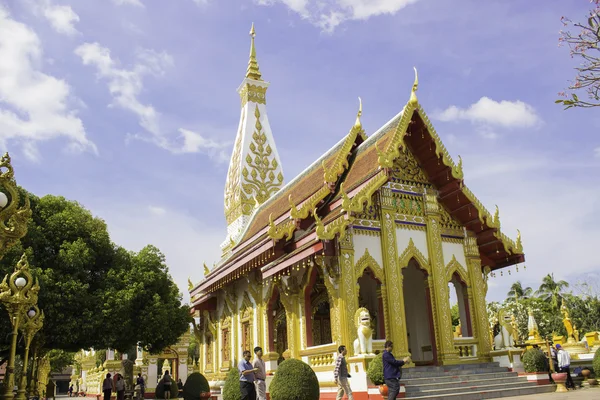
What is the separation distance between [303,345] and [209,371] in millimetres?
7418

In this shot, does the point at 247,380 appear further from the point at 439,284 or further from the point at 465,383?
the point at 439,284

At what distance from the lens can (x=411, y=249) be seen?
1279 cm

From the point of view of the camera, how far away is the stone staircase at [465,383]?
34.1 ft

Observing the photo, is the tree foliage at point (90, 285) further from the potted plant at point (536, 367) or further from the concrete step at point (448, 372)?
the potted plant at point (536, 367)

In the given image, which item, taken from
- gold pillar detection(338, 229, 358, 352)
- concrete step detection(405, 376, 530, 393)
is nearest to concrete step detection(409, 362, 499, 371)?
concrete step detection(405, 376, 530, 393)

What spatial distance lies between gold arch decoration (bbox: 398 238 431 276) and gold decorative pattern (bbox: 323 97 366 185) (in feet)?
7.57

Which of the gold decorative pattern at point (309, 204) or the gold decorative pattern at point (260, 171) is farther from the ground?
the gold decorative pattern at point (260, 171)

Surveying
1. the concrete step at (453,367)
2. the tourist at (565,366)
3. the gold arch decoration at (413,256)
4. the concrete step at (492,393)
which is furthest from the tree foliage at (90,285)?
the tourist at (565,366)

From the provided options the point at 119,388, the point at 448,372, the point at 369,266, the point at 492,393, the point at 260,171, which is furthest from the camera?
the point at 260,171

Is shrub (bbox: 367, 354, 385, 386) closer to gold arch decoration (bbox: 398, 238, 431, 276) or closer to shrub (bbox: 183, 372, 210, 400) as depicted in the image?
gold arch decoration (bbox: 398, 238, 431, 276)

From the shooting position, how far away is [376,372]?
32.3 ft

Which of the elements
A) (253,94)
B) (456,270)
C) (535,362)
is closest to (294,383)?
(535,362)

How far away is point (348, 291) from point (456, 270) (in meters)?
3.22

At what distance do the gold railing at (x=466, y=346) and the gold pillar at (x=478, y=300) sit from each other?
4.3 inches
